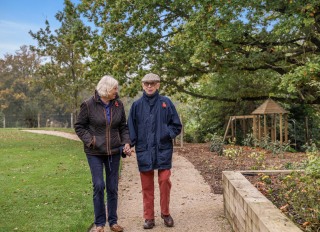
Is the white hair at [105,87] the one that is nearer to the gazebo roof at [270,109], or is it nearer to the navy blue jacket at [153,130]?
the navy blue jacket at [153,130]

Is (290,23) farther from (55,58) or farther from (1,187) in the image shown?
(55,58)

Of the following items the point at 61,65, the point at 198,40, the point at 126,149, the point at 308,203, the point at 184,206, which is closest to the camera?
the point at 308,203

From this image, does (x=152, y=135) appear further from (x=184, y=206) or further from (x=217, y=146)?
(x=217, y=146)

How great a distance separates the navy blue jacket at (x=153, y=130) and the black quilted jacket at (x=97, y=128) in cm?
28

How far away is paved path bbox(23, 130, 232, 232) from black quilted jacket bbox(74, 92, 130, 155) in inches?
42.3

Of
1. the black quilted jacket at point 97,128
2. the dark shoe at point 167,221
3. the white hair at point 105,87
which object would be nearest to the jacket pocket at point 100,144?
the black quilted jacket at point 97,128

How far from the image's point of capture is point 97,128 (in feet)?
15.6

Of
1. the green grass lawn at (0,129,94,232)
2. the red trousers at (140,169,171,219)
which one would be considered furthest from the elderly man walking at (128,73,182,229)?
the green grass lawn at (0,129,94,232)

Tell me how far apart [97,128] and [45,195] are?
2818mm

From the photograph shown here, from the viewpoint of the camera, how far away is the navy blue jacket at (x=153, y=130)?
16.3 ft

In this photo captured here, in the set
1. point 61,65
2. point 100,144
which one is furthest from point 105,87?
point 61,65

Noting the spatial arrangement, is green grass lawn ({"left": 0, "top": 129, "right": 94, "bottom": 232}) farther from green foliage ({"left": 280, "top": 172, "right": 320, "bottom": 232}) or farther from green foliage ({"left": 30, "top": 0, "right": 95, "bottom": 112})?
green foliage ({"left": 30, "top": 0, "right": 95, "bottom": 112})

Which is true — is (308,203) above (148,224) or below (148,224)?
above

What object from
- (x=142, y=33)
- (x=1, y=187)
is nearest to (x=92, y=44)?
(x=142, y=33)
